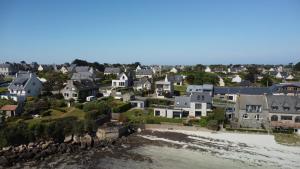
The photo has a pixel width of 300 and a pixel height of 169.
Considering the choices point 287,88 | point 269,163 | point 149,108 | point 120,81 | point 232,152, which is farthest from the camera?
point 120,81

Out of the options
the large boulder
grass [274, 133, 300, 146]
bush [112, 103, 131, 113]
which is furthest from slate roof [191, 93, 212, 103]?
the large boulder

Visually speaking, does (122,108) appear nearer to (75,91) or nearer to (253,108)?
(75,91)

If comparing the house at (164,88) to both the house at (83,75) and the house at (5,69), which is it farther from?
the house at (5,69)

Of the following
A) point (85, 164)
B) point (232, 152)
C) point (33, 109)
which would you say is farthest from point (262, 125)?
point (33, 109)

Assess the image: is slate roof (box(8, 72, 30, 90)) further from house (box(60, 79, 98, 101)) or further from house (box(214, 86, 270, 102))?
house (box(214, 86, 270, 102))

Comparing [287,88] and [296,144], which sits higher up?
[287,88]

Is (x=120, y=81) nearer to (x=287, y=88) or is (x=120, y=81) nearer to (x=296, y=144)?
(x=287, y=88)

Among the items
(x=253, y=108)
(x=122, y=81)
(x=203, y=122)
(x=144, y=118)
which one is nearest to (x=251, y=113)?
(x=253, y=108)
